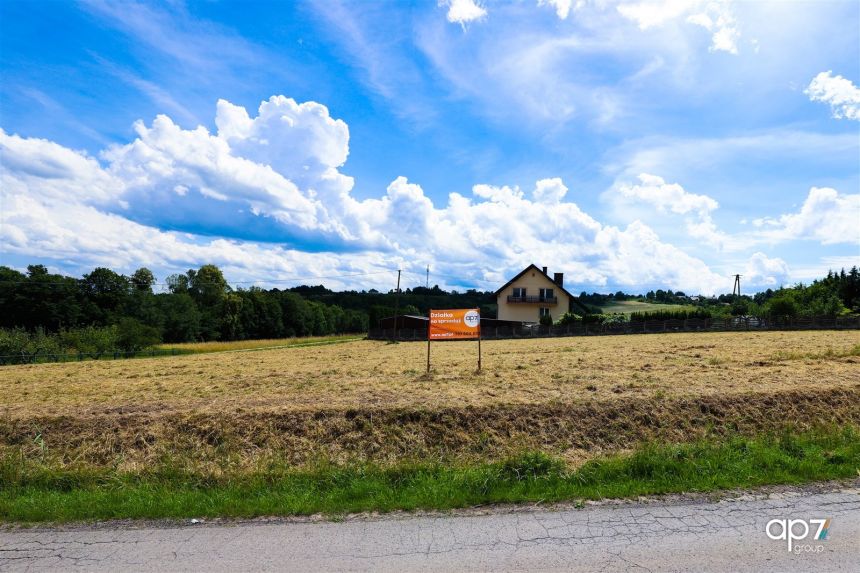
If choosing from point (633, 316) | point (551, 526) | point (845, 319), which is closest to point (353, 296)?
point (633, 316)

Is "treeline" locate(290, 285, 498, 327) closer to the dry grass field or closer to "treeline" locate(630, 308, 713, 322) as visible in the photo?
"treeline" locate(630, 308, 713, 322)

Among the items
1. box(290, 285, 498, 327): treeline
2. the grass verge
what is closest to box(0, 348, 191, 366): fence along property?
the grass verge

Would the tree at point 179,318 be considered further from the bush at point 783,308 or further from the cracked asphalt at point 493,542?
the bush at point 783,308

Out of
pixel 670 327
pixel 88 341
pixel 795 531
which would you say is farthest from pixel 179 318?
pixel 795 531

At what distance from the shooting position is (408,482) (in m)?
6.43

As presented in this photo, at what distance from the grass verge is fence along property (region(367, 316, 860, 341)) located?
41.2m

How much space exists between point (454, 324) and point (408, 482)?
30.9ft

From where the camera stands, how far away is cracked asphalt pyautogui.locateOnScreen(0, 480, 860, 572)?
163 inches

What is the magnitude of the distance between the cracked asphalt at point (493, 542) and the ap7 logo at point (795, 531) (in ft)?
0.23

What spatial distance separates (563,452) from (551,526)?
3145 millimetres

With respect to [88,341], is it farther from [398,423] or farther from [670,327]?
[670,327]

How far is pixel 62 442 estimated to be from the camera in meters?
8.50

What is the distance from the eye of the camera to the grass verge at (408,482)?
5.57m

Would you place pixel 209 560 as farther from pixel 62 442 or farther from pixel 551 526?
pixel 62 442
